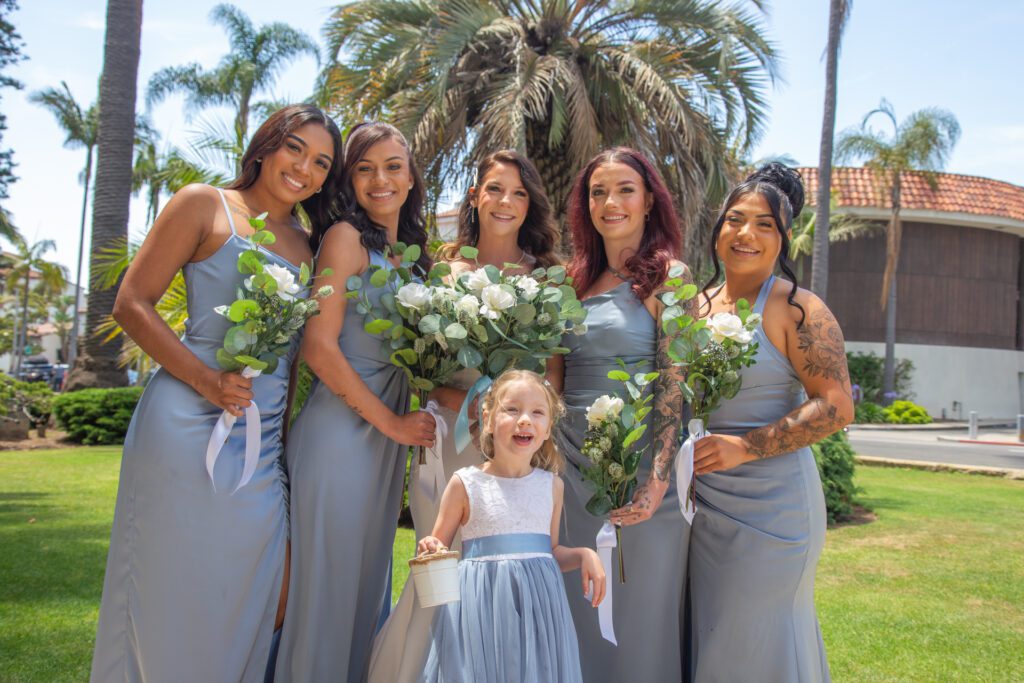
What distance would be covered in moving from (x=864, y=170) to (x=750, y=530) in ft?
111

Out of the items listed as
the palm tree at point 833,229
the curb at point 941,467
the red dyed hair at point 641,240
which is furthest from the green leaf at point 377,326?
the palm tree at point 833,229

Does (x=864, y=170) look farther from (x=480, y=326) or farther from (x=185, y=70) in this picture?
(x=480, y=326)

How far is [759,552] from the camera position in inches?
130

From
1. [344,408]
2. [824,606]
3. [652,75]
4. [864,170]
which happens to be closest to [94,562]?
[344,408]

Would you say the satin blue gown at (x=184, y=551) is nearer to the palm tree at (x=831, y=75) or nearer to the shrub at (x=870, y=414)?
the palm tree at (x=831, y=75)

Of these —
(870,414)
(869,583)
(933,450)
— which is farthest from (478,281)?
(870,414)

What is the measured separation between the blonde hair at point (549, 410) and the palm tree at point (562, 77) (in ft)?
27.1

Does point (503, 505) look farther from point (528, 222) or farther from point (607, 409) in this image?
point (528, 222)

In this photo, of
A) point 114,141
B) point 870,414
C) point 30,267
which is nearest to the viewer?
point 114,141

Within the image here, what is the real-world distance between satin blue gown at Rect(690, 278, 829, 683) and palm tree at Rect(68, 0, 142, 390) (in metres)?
14.1

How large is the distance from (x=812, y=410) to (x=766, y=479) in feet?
1.10

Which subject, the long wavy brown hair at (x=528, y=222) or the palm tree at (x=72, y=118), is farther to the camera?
the palm tree at (x=72, y=118)

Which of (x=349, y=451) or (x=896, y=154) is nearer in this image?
(x=349, y=451)

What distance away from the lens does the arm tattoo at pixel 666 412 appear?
10.8 ft
